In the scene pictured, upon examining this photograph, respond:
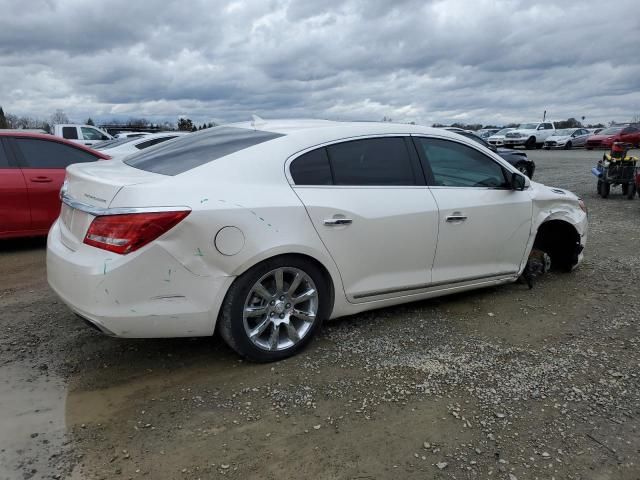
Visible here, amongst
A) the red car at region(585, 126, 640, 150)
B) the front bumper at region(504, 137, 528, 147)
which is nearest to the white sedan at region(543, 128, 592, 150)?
the front bumper at region(504, 137, 528, 147)

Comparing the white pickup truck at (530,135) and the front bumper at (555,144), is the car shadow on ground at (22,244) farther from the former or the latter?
the front bumper at (555,144)

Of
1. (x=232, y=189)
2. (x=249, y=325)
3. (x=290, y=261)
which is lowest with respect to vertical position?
(x=249, y=325)

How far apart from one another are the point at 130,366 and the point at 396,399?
1.73m

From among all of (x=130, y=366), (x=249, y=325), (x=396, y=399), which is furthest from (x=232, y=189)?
(x=396, y=399)

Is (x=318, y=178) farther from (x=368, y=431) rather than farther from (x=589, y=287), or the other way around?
(x=589, y=287)

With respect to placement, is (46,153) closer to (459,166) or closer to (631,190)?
(459,166)

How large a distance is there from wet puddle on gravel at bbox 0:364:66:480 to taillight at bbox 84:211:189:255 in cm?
95

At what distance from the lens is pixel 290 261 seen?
343 centimetres

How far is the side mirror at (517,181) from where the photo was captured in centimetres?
460

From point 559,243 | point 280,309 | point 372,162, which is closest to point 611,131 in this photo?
point 559,243

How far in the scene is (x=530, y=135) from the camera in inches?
1357

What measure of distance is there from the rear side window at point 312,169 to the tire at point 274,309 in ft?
1.79

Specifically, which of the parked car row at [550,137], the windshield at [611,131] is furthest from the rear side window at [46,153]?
the windshield at [611,131]

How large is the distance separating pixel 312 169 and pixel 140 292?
4.56 feet
